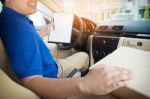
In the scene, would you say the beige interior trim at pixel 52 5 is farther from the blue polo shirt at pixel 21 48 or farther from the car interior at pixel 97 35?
the blue polo shirt at pixel 21 48

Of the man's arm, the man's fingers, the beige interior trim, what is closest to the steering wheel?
the beige interior trim

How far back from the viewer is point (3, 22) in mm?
897

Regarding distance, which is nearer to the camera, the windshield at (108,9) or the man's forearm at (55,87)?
the man's forearm at (55,87)

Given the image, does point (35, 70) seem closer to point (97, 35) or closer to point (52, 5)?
point (97, 35)

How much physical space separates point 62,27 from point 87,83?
1.23 metres

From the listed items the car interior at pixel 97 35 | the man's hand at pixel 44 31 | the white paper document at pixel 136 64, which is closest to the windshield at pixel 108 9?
the car interior at pixel 97 35

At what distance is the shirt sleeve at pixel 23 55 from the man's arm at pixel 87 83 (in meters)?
0.03

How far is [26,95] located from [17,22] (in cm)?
33

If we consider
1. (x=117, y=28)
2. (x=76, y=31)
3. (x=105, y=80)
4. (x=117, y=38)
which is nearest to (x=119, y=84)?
(x=105, y=80)

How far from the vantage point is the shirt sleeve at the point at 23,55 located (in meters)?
0.77

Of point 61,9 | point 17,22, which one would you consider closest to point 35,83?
point 17,22

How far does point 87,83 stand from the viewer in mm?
638

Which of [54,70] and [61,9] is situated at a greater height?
[61,9]

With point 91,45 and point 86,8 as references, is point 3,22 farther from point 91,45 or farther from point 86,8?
point 86,8
